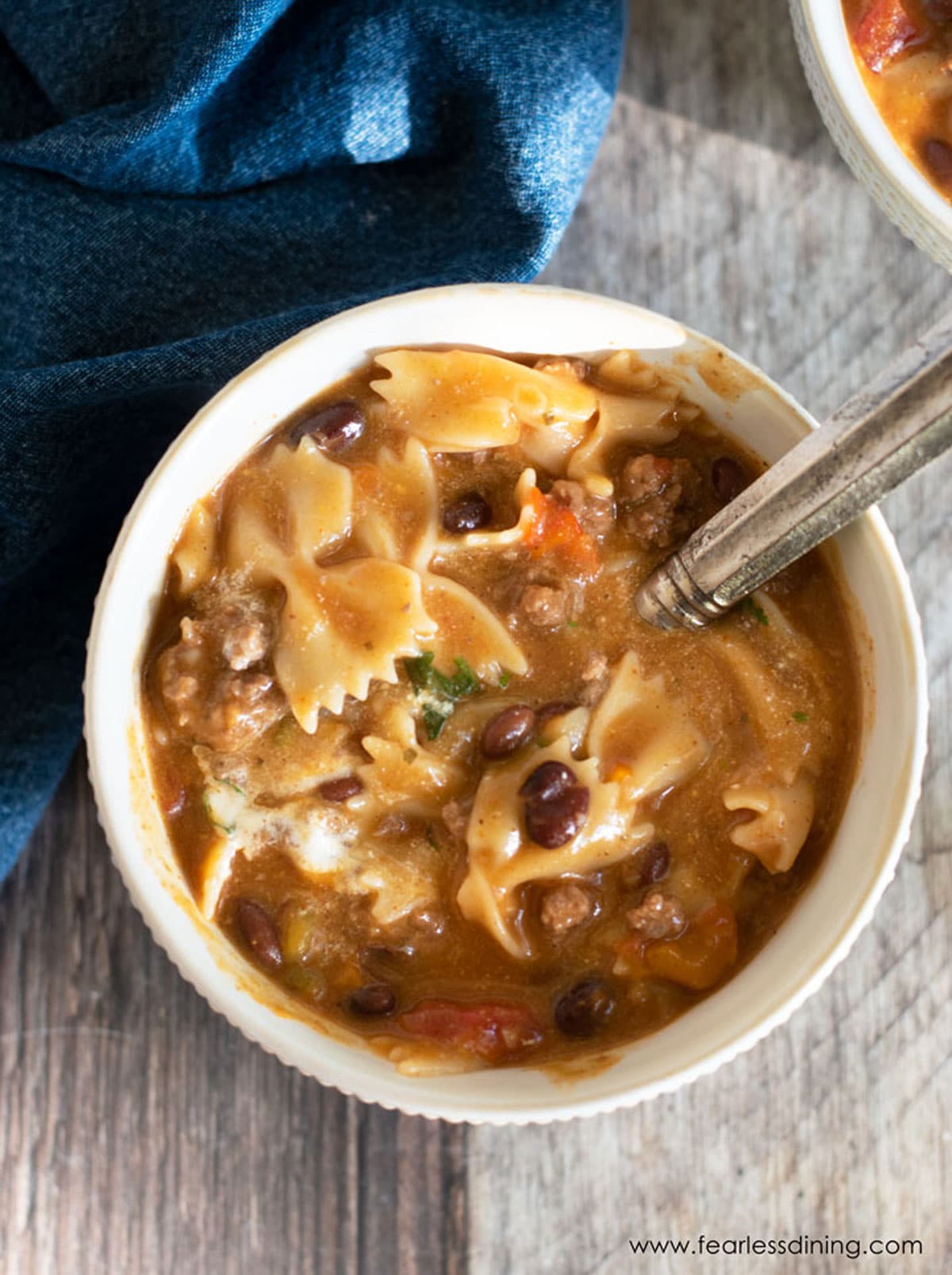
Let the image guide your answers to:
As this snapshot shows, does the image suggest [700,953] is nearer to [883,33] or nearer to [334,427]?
[334,427]

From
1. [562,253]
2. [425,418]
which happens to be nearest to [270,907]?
[425,418]

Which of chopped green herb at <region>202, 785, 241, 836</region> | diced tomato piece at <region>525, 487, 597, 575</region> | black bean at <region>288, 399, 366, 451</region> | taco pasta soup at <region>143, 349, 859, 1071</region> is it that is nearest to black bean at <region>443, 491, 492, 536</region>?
taco pasta soup at <region>143, 349, 859, 1071</region>

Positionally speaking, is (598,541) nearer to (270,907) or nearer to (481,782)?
(481,782)

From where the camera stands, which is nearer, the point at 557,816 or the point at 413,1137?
the point at 557,816

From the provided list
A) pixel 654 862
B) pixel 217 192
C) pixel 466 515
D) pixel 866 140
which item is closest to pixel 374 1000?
pixel 654 862

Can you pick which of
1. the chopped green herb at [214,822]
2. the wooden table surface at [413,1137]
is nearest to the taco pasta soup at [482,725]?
the chopped green herb at [214,822]

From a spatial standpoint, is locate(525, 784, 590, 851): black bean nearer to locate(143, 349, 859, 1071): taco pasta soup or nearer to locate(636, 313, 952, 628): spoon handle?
locate(143, 349, 859, 1071): taco pasta soup
